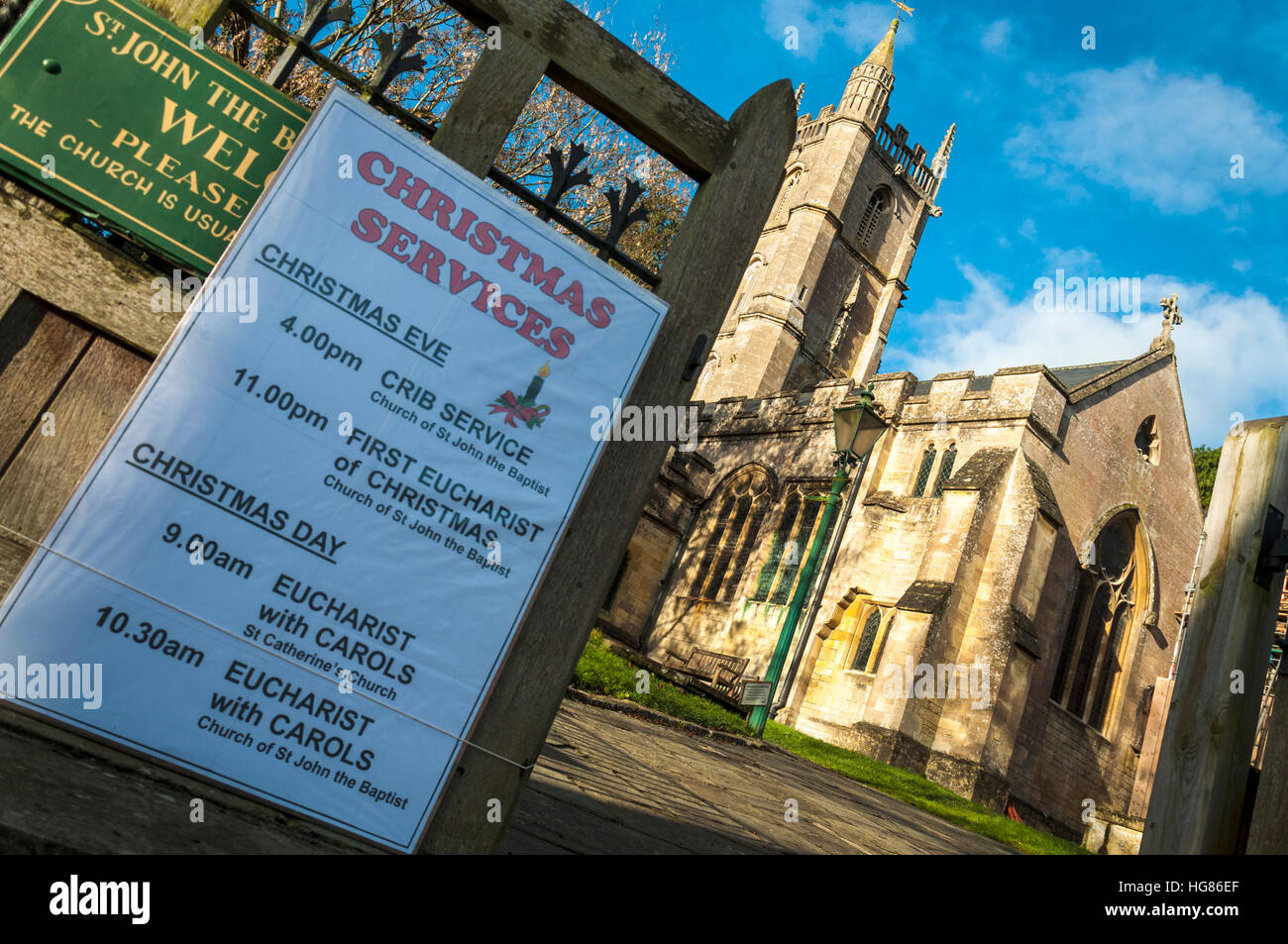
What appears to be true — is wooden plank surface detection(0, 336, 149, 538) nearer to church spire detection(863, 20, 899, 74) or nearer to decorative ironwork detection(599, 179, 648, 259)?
decorative ironwork detection(599, 179, 648, 259)

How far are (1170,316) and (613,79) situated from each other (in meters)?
26.5

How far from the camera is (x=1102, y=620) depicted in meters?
22.0

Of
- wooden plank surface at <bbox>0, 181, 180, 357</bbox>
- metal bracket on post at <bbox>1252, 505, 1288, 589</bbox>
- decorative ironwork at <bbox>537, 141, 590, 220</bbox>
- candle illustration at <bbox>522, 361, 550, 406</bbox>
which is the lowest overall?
wooden plank surface at <bbox>0, 181, 180, 357</bbox>

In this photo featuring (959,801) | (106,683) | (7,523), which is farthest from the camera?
(959,801)

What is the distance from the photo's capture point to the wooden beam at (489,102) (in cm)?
294

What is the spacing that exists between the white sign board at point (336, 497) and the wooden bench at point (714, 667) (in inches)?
630

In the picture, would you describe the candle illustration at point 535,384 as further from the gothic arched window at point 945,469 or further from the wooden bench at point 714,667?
the gothic arched window at point 945,469

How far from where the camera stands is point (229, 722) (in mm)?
2512

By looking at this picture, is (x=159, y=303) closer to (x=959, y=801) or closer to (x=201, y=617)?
(x=201, y=617)

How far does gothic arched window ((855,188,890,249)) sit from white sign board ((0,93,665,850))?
40.2 m

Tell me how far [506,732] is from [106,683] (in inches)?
45.8

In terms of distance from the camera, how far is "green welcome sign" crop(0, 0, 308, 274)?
2732 mm

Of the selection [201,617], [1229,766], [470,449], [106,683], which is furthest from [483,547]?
[1229,766]

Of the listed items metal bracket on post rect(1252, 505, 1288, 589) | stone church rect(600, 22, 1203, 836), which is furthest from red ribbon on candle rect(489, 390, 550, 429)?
stone church rect(600, 22, 1203, 836)
